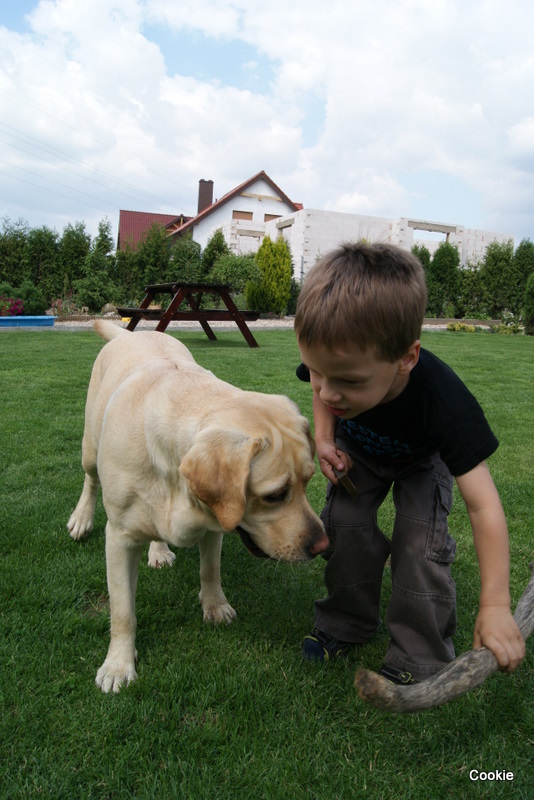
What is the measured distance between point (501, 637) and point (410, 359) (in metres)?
1.04

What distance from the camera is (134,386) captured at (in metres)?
2.70

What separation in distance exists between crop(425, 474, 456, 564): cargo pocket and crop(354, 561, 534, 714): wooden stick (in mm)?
638

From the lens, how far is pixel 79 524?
3.62m

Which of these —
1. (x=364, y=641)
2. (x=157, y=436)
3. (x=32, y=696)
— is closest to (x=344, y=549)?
(x=364, y=641)

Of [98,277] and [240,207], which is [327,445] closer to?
[98,277]

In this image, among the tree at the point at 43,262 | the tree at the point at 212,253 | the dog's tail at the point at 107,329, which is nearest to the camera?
the dog's tail at the point at 107,329

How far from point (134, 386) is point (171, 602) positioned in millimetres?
1196

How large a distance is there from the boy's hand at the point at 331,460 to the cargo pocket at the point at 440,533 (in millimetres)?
410

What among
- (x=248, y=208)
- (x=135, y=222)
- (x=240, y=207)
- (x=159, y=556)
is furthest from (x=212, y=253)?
(x=159, y=556)

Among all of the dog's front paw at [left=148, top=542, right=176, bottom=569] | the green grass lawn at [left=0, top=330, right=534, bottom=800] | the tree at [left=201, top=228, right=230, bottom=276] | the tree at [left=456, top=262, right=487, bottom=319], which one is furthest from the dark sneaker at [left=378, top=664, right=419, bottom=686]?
the tree at [left=456, top=262, right=487, bottom=319]

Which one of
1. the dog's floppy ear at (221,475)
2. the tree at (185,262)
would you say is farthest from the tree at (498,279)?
the dog's floppy ear at (221,475)

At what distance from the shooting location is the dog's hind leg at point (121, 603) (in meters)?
2.50

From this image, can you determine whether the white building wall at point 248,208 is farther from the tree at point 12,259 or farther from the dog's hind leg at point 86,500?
the dog's hind leg at point 86,500

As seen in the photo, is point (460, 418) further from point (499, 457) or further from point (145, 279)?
point (145, 279)
